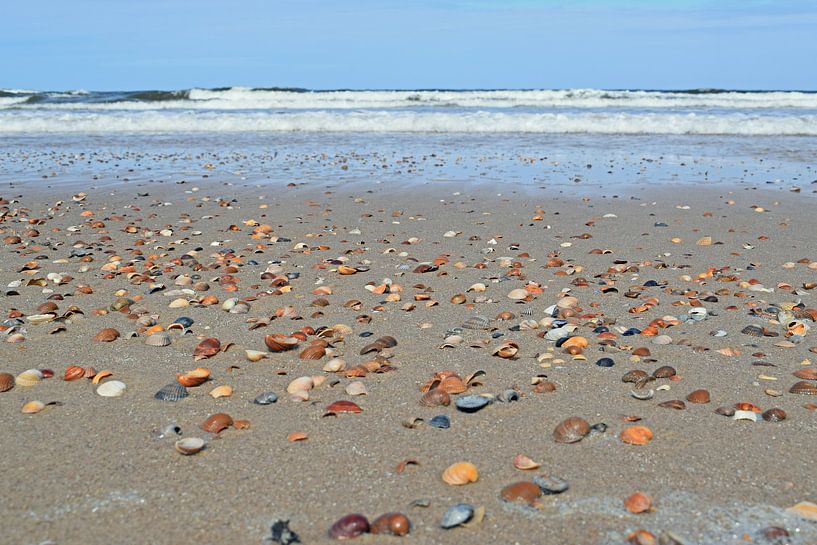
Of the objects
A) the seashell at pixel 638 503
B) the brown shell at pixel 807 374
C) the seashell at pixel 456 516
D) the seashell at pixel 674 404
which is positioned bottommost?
the brown shell at pixel 807 374

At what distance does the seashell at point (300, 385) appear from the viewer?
117 inches

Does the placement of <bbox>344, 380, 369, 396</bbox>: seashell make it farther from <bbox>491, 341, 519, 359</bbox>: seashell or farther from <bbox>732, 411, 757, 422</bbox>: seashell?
<bbox>732, 411, 757, 422</bbox>: seashell

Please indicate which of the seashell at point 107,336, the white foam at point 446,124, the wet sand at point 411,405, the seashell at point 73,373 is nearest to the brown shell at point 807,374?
the wet sand at point 411,405

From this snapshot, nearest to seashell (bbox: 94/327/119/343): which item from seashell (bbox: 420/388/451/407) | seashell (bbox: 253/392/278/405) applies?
seashell (bbox: 253/392/278/405)

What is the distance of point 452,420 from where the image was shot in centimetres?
268

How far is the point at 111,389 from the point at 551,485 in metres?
1.75

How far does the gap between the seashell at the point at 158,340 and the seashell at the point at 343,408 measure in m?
1.18

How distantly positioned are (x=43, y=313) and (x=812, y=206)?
23.5 ft

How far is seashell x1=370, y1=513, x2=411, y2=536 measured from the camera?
76.9 inches

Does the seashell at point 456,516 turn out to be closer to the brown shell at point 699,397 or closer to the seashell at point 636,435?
the seashell at point 636,435

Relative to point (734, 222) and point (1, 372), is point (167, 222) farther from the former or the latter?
point (734, 222)

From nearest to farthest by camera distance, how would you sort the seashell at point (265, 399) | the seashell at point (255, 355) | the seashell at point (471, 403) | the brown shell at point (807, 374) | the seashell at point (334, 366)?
the seashell at point (471, 403), the seashell at point (265, 399), the brown shell at point (807, 374), the seashell at point (334, 366), the seashell at point (255, 355)

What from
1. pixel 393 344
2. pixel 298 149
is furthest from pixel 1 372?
pixel 298 149

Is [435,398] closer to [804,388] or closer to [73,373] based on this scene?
[804,388]
